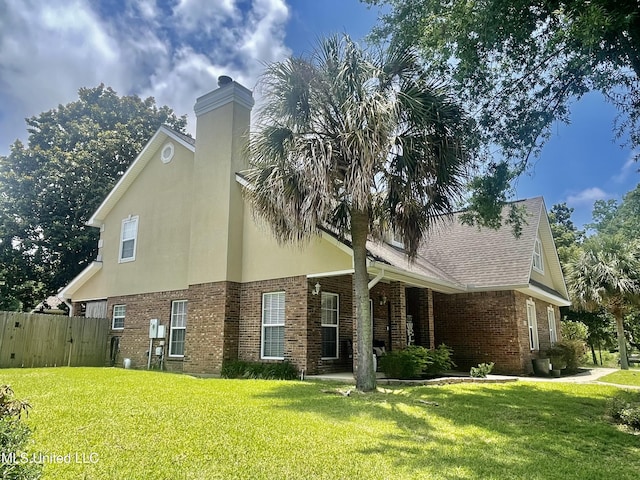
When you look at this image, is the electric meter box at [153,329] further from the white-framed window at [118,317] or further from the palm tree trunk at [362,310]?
the palm tree trunk at [362,310]

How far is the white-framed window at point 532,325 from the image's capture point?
17.2 m

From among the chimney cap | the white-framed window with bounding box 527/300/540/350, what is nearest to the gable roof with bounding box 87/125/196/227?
the chimney cap

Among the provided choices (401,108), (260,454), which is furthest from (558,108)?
(260,454)

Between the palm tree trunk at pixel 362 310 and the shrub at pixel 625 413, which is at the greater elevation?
the palm tree trunk at pixel 362 310

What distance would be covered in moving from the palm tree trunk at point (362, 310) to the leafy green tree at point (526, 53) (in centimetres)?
339

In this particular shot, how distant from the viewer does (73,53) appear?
834cm

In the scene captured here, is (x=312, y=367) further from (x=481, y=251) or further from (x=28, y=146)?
(x=28, y=146)

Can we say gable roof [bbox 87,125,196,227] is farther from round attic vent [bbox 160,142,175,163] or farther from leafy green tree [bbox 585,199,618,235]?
leafy green tree [bbox 585,199,618,235]

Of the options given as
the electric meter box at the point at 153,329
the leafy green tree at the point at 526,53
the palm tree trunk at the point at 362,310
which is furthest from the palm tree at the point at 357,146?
the electric meter box at the point at 153,329

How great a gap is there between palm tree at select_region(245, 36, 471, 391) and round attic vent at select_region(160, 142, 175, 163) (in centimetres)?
774

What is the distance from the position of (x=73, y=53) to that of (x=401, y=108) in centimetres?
639

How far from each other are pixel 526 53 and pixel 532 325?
1231cm

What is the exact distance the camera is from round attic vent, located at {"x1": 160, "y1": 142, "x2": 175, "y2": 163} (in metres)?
17.2

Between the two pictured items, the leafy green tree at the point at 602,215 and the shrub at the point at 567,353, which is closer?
the shrub at the point at 567,353
